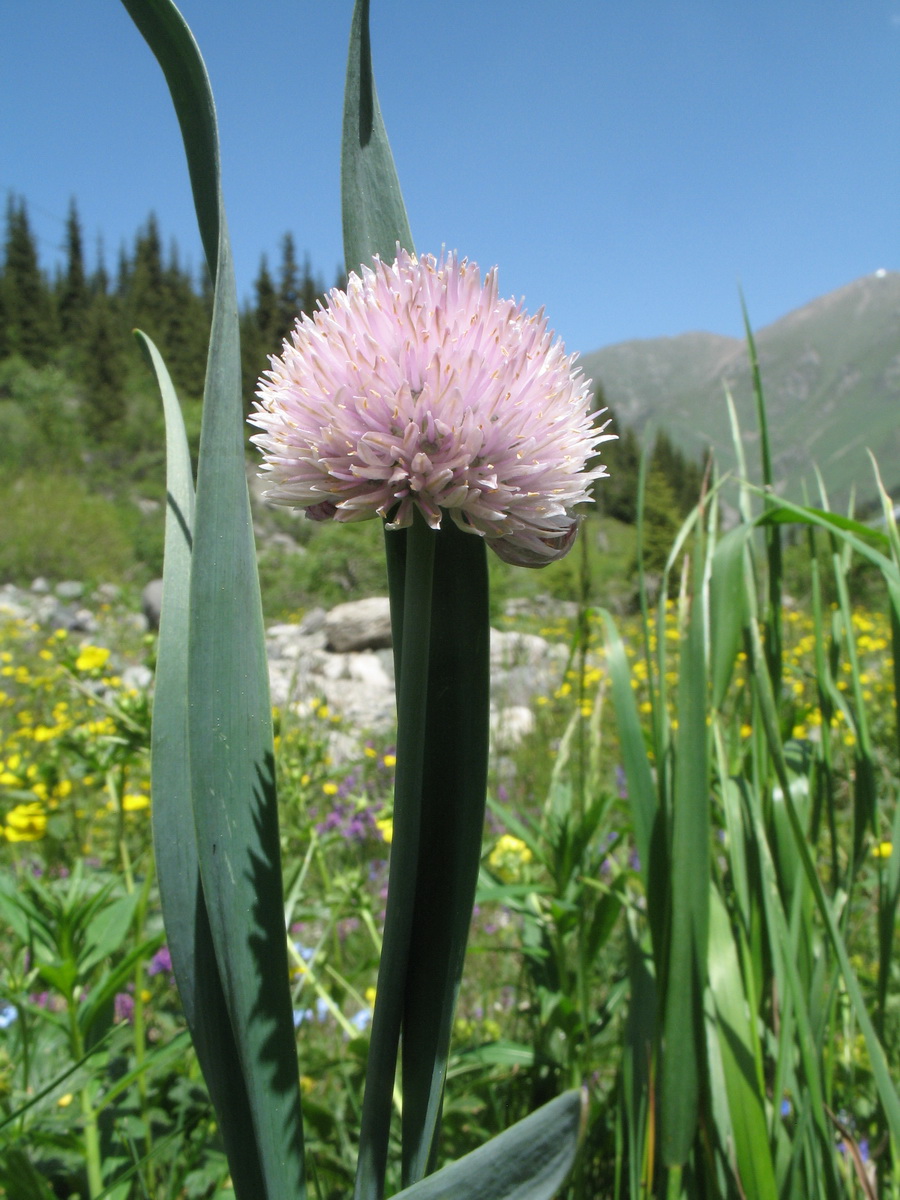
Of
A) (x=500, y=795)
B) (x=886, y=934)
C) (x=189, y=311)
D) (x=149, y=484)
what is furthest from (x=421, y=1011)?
(x=189, y=311)

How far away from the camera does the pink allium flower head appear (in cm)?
42

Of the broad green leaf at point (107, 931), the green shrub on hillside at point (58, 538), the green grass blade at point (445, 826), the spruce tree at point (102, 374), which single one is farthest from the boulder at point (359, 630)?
the spruce tree at point (102, 374)

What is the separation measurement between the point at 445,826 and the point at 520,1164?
0.18 meters

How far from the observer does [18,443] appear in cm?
1780

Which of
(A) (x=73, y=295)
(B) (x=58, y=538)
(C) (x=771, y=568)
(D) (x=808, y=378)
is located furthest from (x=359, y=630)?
(D) (x=808, y=378)

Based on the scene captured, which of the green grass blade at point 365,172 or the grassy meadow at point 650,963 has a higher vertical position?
the green grass blade at point 365,172

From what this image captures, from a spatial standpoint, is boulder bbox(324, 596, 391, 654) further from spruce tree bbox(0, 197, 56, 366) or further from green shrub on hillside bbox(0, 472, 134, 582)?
spruce tree bbox(0, 197, 56, 366)

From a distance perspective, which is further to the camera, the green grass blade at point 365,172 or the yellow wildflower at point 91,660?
the yellow wildflower at point 91,660

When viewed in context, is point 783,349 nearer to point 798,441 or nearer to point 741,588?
point 798,441

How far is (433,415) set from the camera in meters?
0.42

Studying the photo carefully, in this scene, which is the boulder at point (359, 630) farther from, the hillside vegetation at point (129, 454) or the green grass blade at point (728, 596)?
the green grass blade at point (728, 596)

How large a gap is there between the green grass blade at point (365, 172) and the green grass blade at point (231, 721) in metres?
0.10

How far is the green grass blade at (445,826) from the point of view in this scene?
1.51 feet

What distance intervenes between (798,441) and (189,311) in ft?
355
